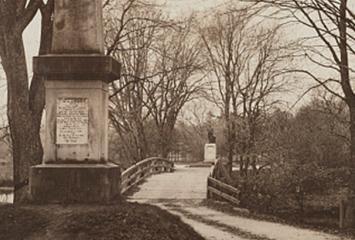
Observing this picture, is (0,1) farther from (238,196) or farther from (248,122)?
(248,122)

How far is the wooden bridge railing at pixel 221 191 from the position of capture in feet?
68.3

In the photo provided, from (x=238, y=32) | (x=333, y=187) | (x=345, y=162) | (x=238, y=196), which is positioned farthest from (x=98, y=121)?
(x=238, y=32)

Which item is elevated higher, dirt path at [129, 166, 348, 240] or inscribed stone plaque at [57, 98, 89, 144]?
inscribed stone plaque at [57, 98, 89, 144]

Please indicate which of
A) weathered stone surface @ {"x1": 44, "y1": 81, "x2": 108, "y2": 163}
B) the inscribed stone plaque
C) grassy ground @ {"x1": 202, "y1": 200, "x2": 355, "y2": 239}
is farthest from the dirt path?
the inscribed stone plaque

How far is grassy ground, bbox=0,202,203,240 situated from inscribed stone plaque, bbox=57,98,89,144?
4.52ft

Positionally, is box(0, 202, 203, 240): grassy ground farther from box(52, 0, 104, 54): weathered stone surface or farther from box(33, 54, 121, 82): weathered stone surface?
box(52, 0, 104, 54): weathered stone surface

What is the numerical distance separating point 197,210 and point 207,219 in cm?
221

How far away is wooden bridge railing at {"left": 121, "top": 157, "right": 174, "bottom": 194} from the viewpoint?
22.3 m

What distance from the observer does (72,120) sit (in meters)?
9.83

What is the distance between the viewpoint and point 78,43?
32.8 feet

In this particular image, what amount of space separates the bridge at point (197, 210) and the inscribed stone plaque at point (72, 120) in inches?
155

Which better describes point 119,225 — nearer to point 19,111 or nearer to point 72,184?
point 72,184

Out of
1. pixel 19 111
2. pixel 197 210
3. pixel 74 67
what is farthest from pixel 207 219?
pixel 74 67

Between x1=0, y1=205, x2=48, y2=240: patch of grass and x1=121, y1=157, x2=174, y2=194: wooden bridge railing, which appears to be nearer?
x1=0, y1=205, x2=48, y2=240: patch of grass
